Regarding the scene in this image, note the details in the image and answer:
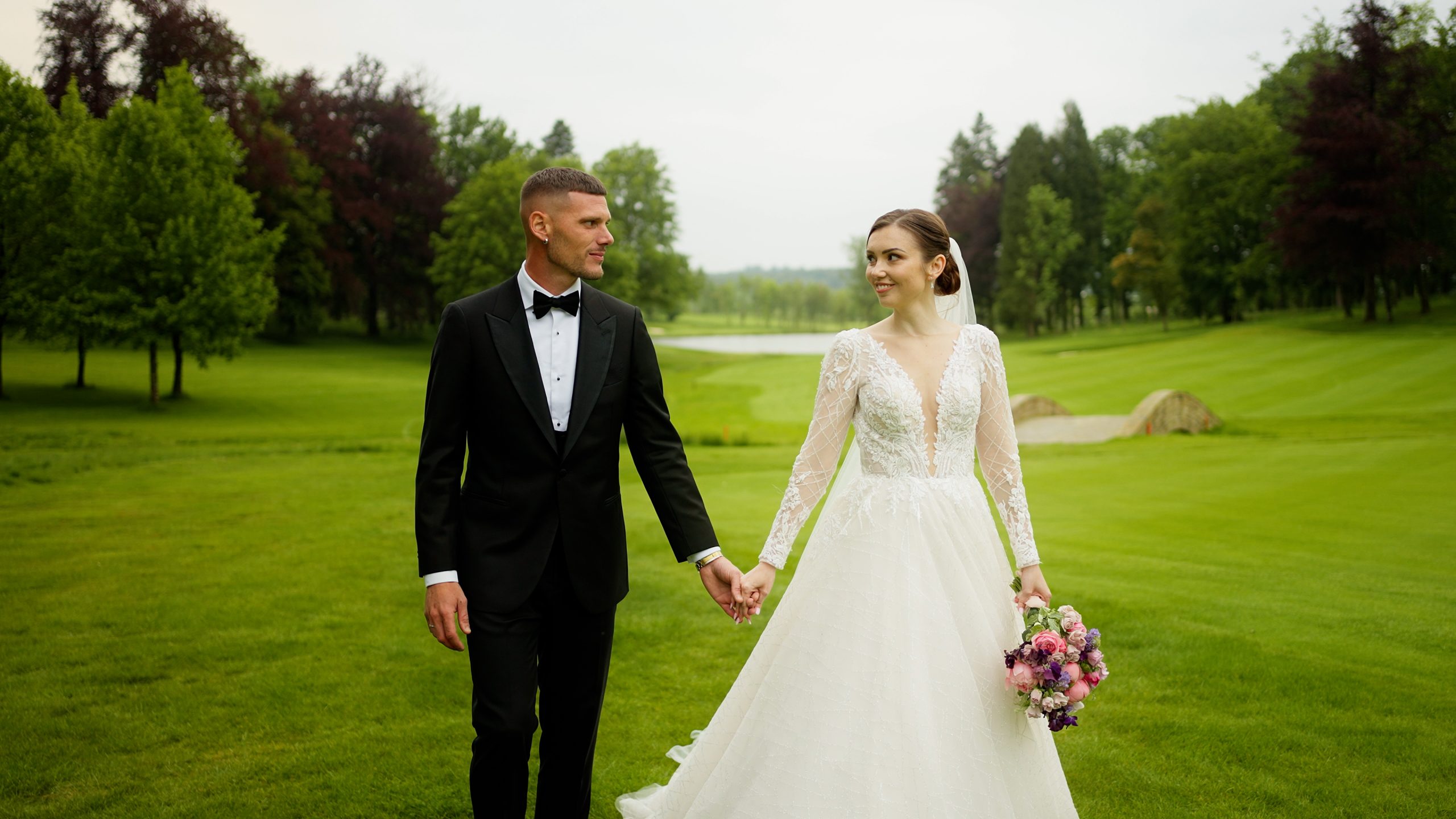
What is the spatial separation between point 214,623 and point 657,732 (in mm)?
4092

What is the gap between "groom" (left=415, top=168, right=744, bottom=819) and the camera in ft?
11.1

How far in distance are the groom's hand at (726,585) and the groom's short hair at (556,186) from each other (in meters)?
1.52

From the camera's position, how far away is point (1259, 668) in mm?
5977

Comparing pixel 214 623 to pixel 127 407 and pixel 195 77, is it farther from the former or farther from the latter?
pixel 195 77

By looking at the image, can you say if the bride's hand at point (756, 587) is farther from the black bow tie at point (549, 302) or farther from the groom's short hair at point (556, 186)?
the groom's short hair at point (556, 186)

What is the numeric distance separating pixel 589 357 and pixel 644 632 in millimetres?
3967

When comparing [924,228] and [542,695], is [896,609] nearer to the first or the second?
[542,695]

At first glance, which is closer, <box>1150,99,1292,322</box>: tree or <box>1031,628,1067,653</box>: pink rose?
<box>1031,628,1067,653</box>: pink rose

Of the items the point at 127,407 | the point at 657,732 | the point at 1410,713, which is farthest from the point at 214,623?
the point at 127,407

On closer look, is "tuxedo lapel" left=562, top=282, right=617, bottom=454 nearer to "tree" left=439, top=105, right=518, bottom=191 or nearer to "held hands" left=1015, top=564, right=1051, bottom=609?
"held hands" left=1015, top=564, right=1051, bottom=609

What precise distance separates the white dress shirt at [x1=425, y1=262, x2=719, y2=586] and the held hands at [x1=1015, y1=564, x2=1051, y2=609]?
6.48ft

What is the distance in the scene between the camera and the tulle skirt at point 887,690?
3436 millimetres

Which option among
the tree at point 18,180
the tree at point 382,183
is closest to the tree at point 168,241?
the tree at point 18,180

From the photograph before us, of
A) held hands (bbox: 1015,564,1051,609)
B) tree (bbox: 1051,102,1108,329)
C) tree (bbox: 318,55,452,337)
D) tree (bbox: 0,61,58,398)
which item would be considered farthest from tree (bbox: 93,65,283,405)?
tree (bbox: 1051,102,1108,329)
